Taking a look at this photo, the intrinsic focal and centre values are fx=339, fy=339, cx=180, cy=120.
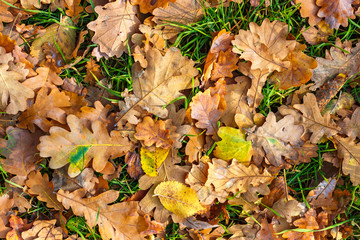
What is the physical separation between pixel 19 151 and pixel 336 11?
2.68m

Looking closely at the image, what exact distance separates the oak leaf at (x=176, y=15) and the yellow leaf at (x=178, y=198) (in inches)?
46.0

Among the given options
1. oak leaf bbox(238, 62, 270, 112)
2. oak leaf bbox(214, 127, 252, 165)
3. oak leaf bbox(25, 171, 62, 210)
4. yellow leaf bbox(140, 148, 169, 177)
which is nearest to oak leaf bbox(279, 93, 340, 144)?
oak leaf bbox(238, 62, 270, 112)

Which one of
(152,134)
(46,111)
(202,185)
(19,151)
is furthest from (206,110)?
(19,151)

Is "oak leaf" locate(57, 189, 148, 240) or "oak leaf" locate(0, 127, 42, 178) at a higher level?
"oak leaf" locate(0, 127, 42, 178)

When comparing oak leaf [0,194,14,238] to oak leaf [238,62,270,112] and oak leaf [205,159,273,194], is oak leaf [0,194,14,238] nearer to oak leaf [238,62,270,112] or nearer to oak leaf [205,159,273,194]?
oak leaf [205,159,273,194]

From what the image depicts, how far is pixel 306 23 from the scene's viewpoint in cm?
279

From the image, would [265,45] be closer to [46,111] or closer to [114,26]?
[114,26]

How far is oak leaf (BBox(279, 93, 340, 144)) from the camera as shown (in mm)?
2643

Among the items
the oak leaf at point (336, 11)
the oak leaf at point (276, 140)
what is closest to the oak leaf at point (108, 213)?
the oak leaf at point (276, 140)

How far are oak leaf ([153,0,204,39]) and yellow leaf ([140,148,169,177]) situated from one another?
0.92 m

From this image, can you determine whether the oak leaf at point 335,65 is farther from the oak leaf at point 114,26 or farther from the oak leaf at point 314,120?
the oak leaf at point 114,26

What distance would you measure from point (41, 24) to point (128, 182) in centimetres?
148

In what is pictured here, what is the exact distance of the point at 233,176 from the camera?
2545mm

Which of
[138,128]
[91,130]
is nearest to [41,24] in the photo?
[91,130]
